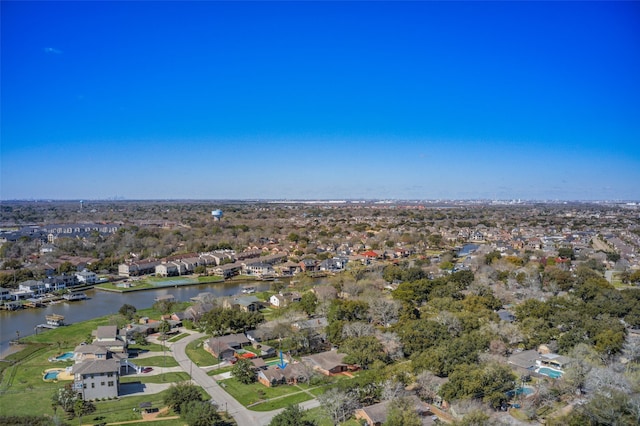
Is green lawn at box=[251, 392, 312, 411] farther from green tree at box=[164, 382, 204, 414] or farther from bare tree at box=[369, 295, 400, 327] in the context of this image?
bare tree at box=[369, 295, 400, 327]

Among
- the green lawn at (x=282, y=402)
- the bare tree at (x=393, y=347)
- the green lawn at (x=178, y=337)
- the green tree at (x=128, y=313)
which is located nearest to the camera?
the green lawn at (x=282, y=402)

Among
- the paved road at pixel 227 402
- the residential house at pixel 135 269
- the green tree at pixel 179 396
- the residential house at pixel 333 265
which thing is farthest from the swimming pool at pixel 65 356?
the residential house at pixel 333 265

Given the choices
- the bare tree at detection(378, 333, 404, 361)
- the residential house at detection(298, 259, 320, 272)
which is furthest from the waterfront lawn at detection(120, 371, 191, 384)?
the residential house at detection(298, 259, 320, 272)

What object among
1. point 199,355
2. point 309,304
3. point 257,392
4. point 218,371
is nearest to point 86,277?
point 309,304

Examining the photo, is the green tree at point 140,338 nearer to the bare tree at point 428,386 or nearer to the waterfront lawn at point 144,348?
the waterfront lawn at point 144,348

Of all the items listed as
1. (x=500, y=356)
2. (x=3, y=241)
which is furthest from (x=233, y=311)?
(x=3, y=241)

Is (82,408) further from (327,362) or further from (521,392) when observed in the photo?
(521,392)

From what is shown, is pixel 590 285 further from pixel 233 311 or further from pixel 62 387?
pixel 62 387
